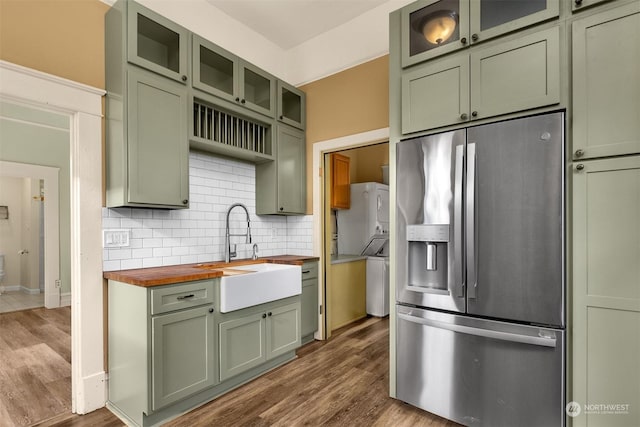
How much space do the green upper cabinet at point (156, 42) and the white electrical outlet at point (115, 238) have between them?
1191mm

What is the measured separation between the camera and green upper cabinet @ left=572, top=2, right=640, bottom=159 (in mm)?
1496

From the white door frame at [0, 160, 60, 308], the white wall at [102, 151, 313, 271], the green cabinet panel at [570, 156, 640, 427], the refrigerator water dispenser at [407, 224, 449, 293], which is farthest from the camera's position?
the white door frame at [0, 160, 60, 308]

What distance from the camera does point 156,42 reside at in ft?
8.42

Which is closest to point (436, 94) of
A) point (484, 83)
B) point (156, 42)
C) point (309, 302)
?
point (484, 83)

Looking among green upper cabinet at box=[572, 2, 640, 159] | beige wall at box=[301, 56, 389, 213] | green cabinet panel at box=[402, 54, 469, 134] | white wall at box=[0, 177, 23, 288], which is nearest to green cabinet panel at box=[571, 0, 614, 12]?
green upper cabinet at box=[572, 2, 640, 159]

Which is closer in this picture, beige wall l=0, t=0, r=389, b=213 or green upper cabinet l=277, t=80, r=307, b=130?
beige wall l=0, t=0, r=389, b=213

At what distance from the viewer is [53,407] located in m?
2.18

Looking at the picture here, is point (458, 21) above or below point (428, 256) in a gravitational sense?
above

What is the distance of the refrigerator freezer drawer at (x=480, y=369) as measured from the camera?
1672mm

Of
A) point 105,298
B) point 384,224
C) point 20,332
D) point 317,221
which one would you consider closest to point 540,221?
point 317,221

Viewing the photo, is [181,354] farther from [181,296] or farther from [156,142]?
[156,142]

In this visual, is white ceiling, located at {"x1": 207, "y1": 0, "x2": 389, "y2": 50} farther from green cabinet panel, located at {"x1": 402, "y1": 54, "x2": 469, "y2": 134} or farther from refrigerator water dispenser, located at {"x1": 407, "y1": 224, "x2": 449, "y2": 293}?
refrigerator water dispenser, located at {"x1": 407, "y1": 224, "x2": 449, "y2": 293}

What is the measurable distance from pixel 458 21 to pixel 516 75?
52 cm

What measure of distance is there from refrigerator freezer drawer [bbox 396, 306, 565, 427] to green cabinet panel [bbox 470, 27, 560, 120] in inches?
47.9
